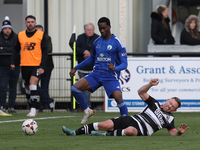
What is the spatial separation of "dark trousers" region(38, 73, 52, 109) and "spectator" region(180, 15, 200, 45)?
4.08 m

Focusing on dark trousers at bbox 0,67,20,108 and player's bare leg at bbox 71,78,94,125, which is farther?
dark trousers at bbox 0,67,20,108

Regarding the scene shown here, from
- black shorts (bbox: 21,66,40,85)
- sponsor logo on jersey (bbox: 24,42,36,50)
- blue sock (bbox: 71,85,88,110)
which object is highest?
sponsor logo on jersey (bbox: 24,42,36,50)

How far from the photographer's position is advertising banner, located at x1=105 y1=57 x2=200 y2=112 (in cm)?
1242

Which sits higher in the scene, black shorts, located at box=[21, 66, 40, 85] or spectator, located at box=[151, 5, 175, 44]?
spectator, located at box=[151, 5, 175, 44]

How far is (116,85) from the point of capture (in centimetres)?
879

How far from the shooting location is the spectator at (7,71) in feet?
41.8

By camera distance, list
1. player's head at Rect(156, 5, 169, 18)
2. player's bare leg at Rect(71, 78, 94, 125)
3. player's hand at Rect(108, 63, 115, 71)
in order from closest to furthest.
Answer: player's hand at Rect(108, 63, 115, 71)
player's bare leg at Rect(71, 78, 94, 125)
player's head at Rect(156, 5, 169, 18)

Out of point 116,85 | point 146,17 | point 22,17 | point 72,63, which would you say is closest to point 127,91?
point 72,63

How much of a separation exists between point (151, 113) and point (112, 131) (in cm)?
65

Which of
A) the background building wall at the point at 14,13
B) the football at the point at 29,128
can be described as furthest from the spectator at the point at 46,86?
the football at the point at 29,128

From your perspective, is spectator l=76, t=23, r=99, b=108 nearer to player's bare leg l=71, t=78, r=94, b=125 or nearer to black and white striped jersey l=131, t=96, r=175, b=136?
player's bare leg l=71, t=78, r=94, b=125

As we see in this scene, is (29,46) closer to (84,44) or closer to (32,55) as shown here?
(32,55)

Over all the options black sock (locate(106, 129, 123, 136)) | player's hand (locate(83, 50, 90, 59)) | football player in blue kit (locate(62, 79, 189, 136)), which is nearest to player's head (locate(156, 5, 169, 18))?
player's hand (locate(83, 50, 90, 59))

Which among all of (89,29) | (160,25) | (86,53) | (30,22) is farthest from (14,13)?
(30,22)
